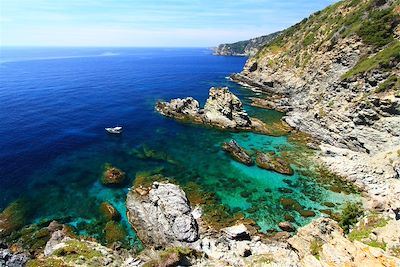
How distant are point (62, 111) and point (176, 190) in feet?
209

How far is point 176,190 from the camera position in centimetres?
4697

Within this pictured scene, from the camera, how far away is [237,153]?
6241cm

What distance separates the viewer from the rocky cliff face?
55312mm

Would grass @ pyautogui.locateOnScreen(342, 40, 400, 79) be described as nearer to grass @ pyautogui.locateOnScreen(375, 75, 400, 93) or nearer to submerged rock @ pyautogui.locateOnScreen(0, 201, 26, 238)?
grass @ pyautogui.locateOnScreen(375, 75, 400, 93)

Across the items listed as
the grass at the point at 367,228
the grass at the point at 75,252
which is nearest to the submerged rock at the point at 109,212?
the grass at the point at 75,252

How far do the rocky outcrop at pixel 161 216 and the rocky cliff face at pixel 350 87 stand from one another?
84.0 feet

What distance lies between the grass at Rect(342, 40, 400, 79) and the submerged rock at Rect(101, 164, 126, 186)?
6090cm

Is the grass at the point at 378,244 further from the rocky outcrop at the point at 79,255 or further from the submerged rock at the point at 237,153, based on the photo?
the submerged rock at the point at 237,153

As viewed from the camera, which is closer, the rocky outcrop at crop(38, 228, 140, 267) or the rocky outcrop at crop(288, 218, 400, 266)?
the rocky outcrop at crop(288, 218, 400, 266)

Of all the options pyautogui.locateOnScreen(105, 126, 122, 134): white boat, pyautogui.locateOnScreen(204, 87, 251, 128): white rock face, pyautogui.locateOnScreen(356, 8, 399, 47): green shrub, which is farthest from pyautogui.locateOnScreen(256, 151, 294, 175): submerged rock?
pyautogui.locateOnScreen(356, 8, 399, 47): green shrub

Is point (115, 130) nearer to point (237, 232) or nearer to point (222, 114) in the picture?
point (222, 114)

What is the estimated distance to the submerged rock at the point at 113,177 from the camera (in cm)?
5200

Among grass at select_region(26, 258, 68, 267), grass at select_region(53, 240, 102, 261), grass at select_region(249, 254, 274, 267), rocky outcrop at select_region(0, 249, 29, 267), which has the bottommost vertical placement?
rocky outcrop at select_region(0, 249, 29, 267)

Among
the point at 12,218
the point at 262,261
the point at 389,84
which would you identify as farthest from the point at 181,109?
the point at 262,261
